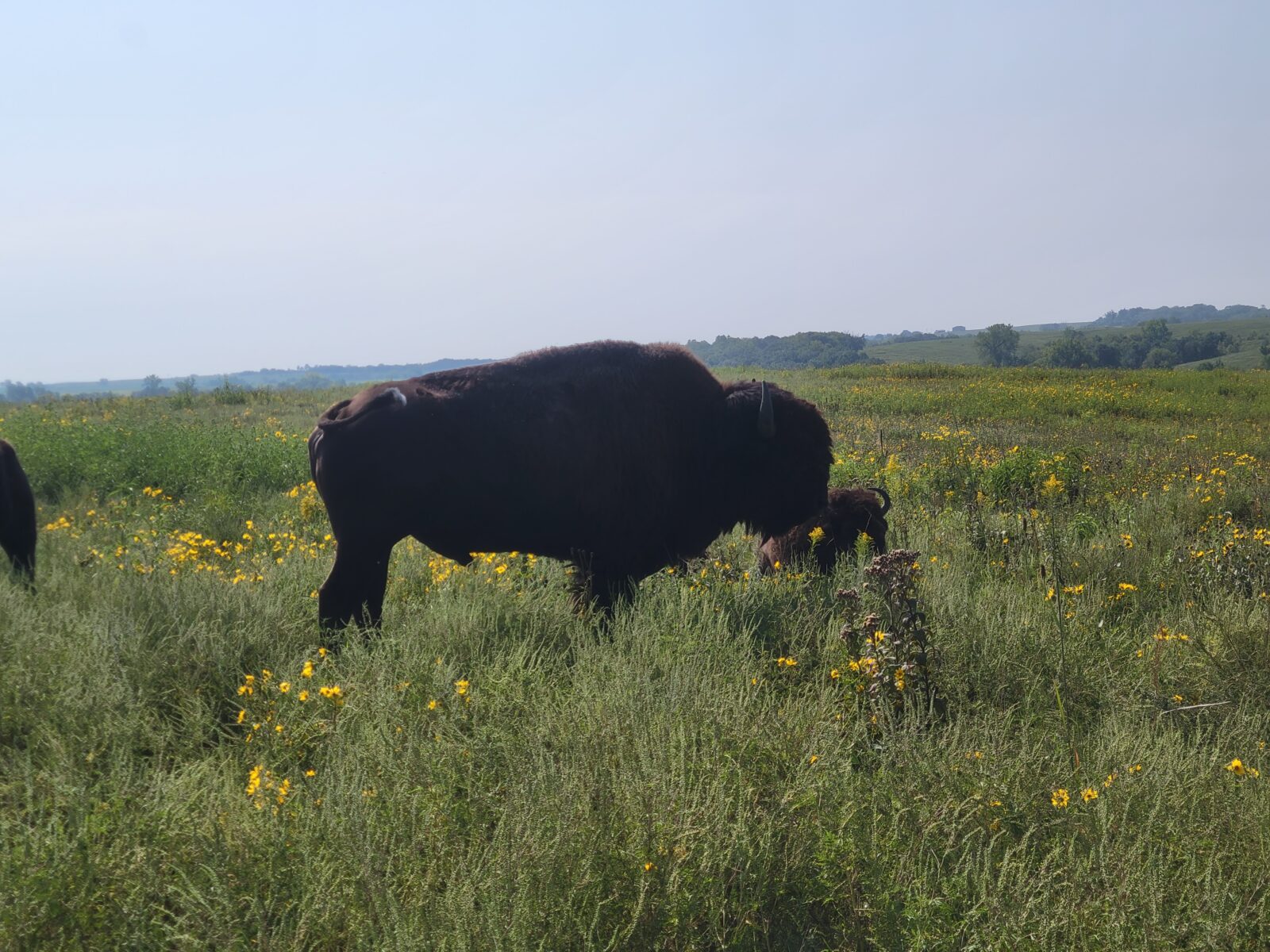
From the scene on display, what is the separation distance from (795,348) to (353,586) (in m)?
97.1

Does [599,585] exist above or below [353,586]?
below

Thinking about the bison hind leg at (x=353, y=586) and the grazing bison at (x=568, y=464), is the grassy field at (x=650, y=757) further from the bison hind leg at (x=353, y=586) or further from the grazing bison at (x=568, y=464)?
the grazing bison at (x=568, y=464)

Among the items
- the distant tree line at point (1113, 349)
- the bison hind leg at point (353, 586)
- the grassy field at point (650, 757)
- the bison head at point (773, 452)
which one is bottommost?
the grassy field at point (650, 757)

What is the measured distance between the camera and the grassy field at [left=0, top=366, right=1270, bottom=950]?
2.26 m

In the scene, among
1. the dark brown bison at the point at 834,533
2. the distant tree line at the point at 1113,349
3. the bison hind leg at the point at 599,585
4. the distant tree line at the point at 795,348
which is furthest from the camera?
the distant tree line at the point at 795,348

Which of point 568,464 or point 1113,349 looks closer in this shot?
point 568,464

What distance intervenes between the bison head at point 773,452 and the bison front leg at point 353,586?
241 centimetres

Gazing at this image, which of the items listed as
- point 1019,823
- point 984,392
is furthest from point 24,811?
point 984,392

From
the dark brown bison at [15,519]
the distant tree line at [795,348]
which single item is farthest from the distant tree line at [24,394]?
the distant tree line at [795,348]

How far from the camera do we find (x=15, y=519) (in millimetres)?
6266

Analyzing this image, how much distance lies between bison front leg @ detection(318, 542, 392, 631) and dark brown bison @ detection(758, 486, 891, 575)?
10.6ft

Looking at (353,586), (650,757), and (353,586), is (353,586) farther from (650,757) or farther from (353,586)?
(650,757)

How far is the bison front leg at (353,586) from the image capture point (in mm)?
4578

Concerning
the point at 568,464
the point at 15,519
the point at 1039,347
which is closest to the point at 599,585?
the point at 568,464
